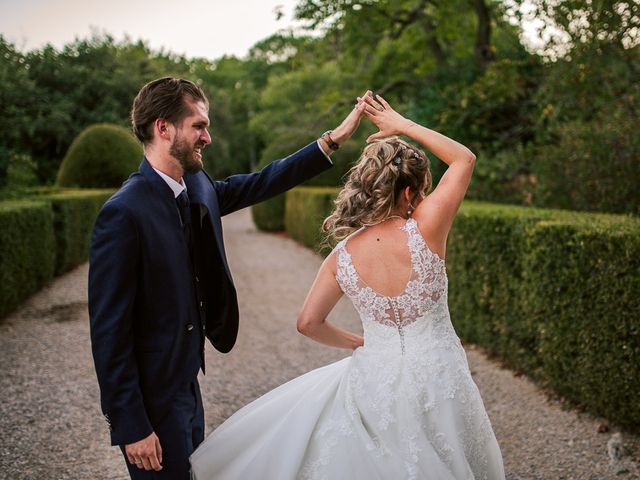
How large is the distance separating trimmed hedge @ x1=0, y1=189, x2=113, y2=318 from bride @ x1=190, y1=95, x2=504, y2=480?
23.1 ft

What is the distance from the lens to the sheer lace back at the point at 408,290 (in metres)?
2.45

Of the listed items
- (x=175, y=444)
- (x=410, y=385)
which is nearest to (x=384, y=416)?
(x=410, y=385)

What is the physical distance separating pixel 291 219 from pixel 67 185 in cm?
695

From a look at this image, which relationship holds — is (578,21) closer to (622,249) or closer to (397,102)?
(622,249)

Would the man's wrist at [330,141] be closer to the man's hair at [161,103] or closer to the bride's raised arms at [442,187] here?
the bride's raised arms at [442,187]

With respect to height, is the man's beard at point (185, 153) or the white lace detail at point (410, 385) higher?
the man's beard at point (185, 153)

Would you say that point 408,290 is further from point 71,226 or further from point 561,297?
point 71,226

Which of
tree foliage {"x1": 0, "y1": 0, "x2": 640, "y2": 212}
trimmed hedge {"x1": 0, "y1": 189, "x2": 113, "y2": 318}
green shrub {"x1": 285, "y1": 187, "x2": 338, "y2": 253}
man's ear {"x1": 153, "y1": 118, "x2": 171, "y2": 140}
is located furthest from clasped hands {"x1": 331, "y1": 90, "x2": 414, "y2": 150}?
green shrub {"x1": 285, "y1": 187, "x2": 338, "y2": 253}

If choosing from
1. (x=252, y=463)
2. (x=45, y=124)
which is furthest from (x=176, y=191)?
(x=45, y=124)

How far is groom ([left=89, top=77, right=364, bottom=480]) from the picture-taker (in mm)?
2137

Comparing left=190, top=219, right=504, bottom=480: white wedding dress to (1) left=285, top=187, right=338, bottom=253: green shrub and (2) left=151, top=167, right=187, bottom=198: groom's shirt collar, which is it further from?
(1) left=285, top=187, right=338, bottom=253: green shrub

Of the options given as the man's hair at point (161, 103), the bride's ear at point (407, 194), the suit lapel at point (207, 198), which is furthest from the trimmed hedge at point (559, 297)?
the man's hair at point (161, 103)

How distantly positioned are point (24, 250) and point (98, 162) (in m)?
10.3

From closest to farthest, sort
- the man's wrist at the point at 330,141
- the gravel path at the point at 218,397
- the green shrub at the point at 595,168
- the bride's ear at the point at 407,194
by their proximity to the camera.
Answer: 1. the bride's ear at the point at 407,194
2. the man's wrist at the point at 330,141
3. the gravel path at the point at 218,397
4. the green shrub at the point at 595,168
